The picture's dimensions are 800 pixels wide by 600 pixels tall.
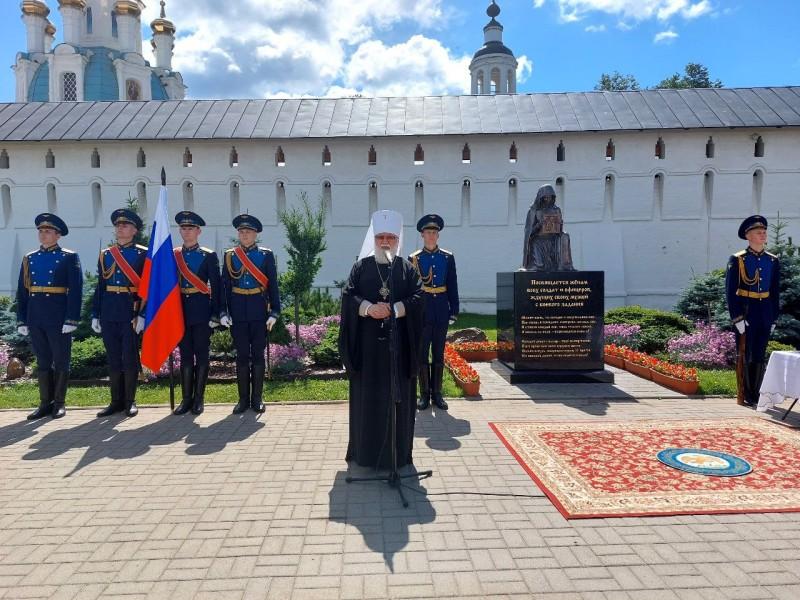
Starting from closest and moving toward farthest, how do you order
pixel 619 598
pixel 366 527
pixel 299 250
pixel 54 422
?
1. pixel 619 598
2. pixel 366 527
3. pixel 54 422
4. pixel 299 250

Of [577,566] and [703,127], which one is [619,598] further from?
[703,127]

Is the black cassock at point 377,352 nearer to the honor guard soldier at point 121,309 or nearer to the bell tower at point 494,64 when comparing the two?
the honor guard soldier at point 121,309

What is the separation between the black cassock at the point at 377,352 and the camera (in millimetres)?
4020

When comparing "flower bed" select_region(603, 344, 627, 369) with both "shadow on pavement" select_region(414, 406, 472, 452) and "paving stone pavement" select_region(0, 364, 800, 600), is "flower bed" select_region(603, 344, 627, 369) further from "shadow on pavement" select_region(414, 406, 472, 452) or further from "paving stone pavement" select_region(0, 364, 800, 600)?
"paving stone pavement" select_region(0, 364, 800, 600)

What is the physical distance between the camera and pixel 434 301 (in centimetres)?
651

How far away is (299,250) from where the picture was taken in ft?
34.9

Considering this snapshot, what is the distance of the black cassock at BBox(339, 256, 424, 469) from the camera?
4020mm

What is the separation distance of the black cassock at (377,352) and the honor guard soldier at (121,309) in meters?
3.24

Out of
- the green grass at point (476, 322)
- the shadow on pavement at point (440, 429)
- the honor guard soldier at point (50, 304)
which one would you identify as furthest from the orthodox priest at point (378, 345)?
the green grass at point (476, 322)

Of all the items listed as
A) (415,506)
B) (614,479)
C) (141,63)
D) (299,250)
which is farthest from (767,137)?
(141,63)

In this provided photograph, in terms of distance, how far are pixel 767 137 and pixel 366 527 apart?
77.9 ft

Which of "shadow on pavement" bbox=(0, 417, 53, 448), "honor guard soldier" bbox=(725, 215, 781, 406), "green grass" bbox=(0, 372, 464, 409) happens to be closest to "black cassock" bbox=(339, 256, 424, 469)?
"green grass" bbox=(0, 372, 464, 409)

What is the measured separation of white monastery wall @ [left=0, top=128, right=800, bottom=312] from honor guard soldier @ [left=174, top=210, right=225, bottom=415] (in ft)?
50.3

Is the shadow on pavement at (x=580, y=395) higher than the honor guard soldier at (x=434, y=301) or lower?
lower
